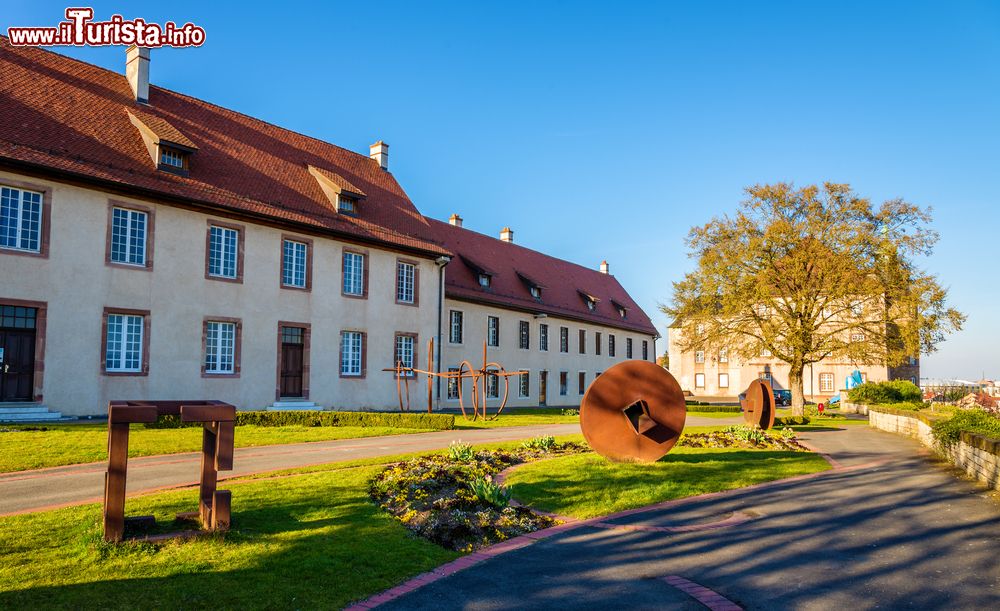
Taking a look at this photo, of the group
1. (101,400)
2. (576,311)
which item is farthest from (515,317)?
(101,400)

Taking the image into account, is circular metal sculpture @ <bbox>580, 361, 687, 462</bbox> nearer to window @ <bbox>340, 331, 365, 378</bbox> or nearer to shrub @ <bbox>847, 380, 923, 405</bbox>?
window @ <bbox>340, 331, 365, 378</bbox>

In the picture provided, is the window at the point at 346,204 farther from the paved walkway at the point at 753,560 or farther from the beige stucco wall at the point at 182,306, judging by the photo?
the paved walkway at the point at 753,560

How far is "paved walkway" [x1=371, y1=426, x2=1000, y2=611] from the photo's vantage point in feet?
19.0

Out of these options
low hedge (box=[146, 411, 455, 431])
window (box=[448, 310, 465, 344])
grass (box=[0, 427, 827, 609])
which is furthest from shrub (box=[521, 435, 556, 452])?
window (box=[448, 310, 465, 344])

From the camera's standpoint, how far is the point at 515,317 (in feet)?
135

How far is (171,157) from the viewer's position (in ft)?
76.9

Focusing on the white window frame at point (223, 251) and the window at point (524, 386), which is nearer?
the white window frame at point (223, 251)

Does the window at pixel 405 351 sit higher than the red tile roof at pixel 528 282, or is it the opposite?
the red tile roof at pixel 528 282

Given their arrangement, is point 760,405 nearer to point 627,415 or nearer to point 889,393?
point 627,415

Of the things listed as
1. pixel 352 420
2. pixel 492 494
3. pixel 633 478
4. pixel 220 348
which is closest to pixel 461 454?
pixel 633 478

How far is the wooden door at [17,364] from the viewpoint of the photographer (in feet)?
64.4

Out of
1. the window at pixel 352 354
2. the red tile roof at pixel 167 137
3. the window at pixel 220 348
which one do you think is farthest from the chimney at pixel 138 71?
the window at pixel 352 354

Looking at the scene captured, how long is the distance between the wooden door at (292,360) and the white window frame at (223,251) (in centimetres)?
308

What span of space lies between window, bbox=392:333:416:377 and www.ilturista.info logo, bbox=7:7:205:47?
549 inches
